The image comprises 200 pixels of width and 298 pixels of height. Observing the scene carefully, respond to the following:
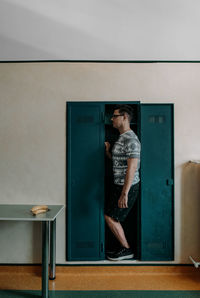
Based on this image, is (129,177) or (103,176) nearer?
(129,177)

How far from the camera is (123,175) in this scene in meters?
3.09

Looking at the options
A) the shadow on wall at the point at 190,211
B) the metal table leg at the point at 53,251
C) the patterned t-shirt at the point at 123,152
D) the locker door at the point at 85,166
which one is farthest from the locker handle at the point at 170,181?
the metal table leg at the point at 53,251

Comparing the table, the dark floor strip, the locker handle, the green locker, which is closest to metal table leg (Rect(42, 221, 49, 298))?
the table

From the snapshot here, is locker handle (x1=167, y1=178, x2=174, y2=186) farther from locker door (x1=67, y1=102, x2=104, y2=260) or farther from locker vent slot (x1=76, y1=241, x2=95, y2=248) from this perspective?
locker vent slot (x1=76, y1=241, x2=95, y2=248)

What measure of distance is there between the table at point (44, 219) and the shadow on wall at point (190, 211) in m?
1.64

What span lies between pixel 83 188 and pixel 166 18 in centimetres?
219

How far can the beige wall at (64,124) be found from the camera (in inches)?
126

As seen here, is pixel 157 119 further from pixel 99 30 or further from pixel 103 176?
pixel 99 30

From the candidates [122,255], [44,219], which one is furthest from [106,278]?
[44,219]

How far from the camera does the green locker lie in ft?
10.4

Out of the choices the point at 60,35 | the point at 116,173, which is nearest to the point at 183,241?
the point at 116,173

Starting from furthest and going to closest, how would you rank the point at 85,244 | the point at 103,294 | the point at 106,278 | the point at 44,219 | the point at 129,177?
the point at 85,244 → the point at 106,278 → the point at 129,177 → the point at 103,294 → the point at 44,219

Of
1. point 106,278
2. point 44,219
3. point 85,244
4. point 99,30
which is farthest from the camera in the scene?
point 85,244

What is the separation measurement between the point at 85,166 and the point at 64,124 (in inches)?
24.7
